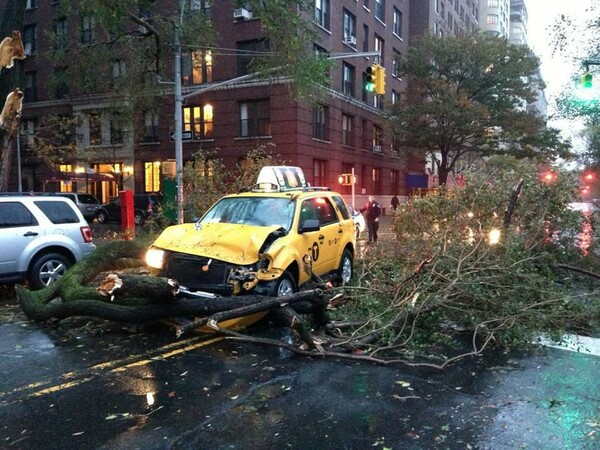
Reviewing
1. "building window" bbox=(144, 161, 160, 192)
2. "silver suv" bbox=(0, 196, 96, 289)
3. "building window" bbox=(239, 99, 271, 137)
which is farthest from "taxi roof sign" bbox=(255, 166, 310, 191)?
"building window" bbox=(144, 161, 160, 192)

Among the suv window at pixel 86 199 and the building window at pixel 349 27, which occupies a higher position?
the building window at pixel 349 27

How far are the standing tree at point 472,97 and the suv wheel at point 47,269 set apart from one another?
2705 centimetres

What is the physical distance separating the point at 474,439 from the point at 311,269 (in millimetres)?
4482

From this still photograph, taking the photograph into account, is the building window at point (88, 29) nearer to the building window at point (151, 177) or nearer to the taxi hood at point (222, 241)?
the building window at point (151, 177)

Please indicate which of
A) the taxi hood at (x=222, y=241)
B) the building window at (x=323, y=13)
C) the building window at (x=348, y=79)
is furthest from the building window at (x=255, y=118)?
the taxi hood at (x=222, y=241)

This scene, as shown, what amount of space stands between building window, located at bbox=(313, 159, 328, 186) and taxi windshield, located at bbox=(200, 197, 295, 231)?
77.2 feet

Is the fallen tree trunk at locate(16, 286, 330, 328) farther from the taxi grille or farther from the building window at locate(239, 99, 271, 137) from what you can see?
the building window at locate(239, 99, 271, 137)

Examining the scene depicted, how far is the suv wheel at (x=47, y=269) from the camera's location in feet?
30.5

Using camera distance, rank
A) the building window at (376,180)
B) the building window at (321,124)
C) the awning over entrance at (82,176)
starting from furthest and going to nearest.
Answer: the building window at (376,180) → the awning over entrance at (82,176) → the building window at (321,124)

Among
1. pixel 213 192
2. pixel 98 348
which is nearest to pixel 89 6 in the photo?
pixel 213 192

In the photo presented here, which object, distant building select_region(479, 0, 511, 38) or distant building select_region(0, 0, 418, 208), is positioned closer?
distant building select_region(0, 0, 418, 208)

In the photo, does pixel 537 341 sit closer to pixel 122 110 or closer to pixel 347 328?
pixel 347 328

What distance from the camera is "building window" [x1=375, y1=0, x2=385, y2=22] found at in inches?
1576

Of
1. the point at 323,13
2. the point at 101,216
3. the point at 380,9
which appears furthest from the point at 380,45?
the point at 101,216
